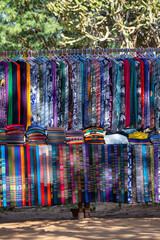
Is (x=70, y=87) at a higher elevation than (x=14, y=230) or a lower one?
higher

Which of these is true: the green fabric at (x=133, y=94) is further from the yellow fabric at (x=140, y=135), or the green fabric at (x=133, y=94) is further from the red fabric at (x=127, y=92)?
the yellow fabric at (x=140, y=135)

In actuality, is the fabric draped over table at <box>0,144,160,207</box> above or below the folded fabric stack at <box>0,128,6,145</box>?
below

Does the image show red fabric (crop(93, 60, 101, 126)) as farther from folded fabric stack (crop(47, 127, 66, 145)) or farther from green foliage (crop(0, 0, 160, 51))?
green foliage (crop(0, 0, 160, 51))

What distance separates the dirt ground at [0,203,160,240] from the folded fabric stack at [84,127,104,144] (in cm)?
95

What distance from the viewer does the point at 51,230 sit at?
3.91 m

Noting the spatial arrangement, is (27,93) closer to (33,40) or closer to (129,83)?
(129,83)

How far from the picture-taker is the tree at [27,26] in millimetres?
17203

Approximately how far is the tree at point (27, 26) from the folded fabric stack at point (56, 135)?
43.4 ft

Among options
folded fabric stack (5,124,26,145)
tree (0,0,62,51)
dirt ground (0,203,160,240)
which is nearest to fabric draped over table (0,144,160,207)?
folded fabric stack (5,124,26,145)

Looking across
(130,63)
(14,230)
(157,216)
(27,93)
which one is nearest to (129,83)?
(130,63)

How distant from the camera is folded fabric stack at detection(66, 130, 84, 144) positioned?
4.39 meters

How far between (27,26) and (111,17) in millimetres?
5896

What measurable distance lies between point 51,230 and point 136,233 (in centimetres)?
91

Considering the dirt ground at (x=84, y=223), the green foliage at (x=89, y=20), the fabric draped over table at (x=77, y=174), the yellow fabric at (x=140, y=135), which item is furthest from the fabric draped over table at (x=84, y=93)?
the green foliage at (x=89, y=20)
